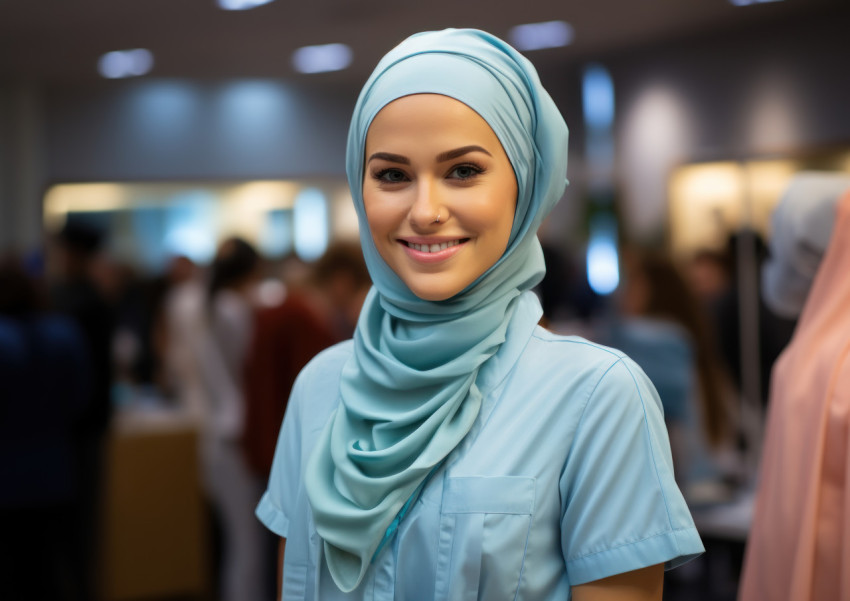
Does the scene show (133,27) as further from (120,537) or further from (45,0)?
(120,537)

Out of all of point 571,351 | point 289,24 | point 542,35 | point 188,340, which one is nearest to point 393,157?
point 571,351

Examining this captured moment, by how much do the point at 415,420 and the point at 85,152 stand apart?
8.00 m

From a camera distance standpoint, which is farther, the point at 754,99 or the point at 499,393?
the point at 754,99

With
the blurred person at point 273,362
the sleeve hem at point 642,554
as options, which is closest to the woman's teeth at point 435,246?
the sleeve hem at point 642,554

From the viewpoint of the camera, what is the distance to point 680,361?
3.41 metres

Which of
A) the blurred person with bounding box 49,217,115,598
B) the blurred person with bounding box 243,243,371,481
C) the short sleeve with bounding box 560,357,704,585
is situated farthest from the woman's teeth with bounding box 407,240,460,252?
the blurred person with bounding box 49,217,115,598

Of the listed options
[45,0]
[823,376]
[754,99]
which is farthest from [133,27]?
[823,376]

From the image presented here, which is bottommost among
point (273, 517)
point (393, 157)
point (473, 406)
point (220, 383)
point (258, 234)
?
point (220, 383)

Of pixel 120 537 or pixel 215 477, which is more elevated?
pixel 215 477

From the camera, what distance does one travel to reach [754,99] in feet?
23.2

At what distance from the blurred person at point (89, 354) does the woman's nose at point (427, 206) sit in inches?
121

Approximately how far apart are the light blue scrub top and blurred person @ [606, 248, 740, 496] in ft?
7.12

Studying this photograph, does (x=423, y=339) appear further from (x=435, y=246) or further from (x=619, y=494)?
(x=619, y=494)

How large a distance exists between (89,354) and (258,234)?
4.70 meters
